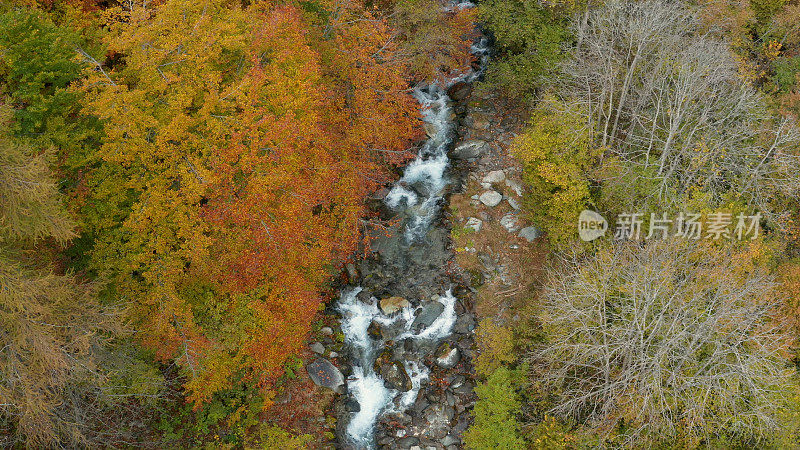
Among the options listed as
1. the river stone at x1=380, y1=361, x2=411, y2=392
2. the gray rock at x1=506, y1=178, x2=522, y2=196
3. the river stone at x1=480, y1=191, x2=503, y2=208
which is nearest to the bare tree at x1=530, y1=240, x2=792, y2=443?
the river stone at x1=380, y1=361, x2=411, y2=392

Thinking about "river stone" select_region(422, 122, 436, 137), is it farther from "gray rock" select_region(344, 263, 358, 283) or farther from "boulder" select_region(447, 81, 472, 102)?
"gray rock" select_region(344, 263, 358, 283)

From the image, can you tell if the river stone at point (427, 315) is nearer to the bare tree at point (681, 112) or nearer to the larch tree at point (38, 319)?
the bare tree at point (681, 112)

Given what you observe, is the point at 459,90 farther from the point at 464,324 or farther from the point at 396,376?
the point at 396,376

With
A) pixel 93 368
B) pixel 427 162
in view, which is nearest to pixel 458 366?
pixel 427 162

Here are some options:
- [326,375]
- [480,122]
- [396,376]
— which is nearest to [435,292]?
[396,376]

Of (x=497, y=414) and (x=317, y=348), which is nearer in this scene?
(x=497, y=414)
